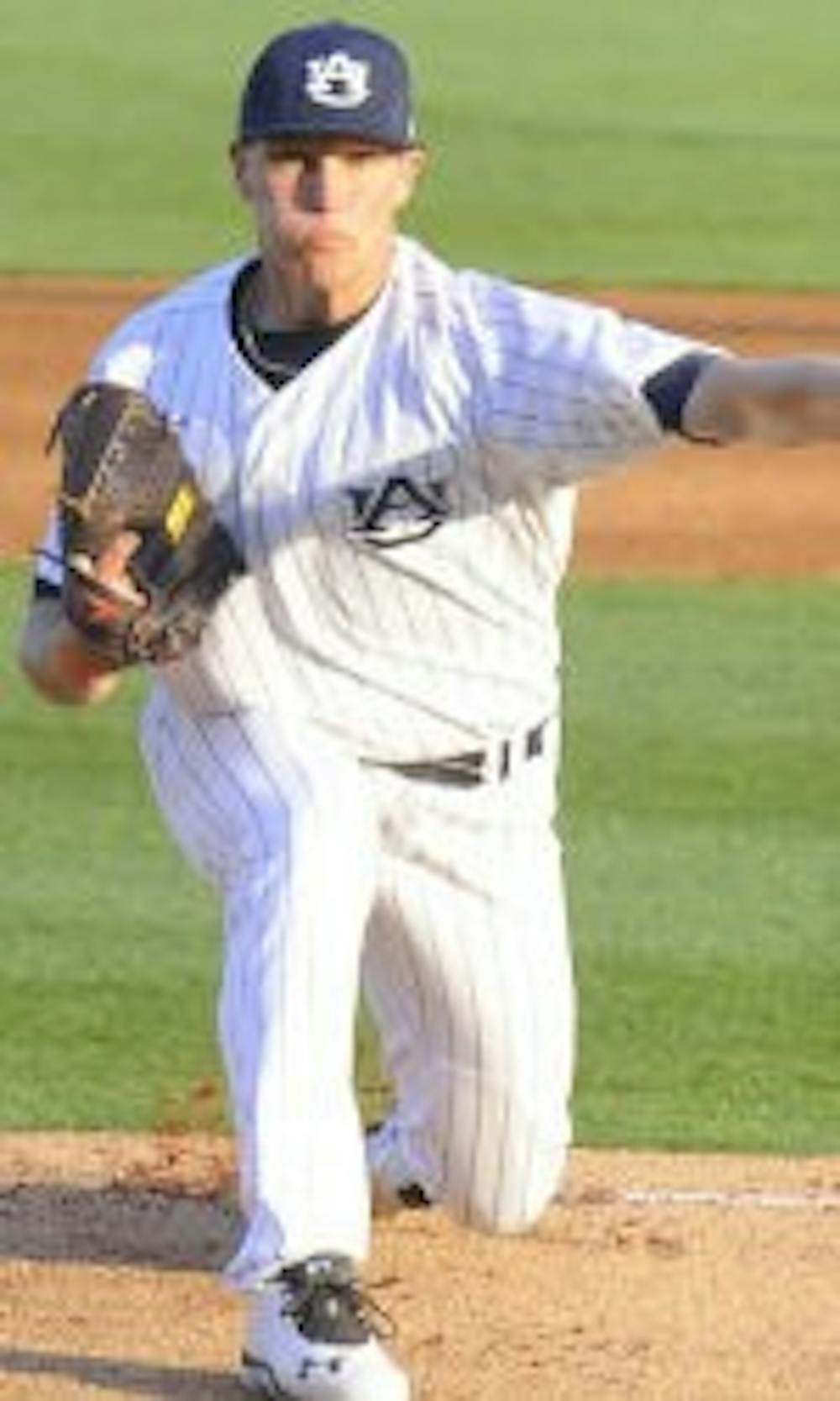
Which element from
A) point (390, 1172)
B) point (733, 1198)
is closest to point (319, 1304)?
point (390, 1172)

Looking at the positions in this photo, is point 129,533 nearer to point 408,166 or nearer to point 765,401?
point 408,166

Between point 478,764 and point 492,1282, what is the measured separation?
0.73m

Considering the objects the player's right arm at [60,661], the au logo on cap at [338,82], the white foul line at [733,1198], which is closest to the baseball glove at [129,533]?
the player's right arm at [60,661]

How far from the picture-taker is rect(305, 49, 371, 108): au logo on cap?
525 centimetres

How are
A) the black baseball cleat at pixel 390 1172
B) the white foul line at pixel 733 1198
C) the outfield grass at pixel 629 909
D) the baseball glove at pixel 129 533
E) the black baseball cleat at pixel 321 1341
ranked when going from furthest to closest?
the outfield grass at pixel 629 909
the white foul line at pixel 733 1198
the black baseball cleat at pixel 390 1172
the baseball glove at pixel 129 533
the black baseball cleat at pixel 321 1341

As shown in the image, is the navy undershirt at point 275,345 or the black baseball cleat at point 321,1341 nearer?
the black baseball cleat at point 321,1341

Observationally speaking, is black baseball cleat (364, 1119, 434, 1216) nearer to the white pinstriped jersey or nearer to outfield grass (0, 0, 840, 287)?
the white pinstriped jersey

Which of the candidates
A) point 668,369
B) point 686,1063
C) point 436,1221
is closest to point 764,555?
point 686,1063

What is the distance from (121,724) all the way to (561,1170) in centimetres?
368

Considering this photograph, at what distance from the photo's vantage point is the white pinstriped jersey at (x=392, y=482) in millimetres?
5277

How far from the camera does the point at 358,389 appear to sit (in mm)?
5344

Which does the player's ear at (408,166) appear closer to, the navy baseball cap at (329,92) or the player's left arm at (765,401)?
the navy baseball cap at (329,92)

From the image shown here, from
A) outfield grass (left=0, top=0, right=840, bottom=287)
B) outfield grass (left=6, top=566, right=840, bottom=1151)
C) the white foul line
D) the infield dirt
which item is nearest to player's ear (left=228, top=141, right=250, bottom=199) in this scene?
the infield dirt

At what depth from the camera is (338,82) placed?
527cm
